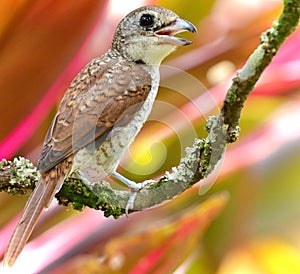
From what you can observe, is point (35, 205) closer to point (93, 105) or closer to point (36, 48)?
point (93, 105)

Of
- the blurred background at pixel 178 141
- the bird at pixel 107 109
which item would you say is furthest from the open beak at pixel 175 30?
the blurred background at pixel 178 141

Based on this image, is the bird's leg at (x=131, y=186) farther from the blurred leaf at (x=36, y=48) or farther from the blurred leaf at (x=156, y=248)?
the blurred leaf at (x=36, y=48)

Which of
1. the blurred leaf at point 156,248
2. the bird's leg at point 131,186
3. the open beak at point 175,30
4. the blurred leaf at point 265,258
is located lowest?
the blurred leaf at point 265,258

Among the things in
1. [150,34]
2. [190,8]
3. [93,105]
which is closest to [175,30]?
[150,34]

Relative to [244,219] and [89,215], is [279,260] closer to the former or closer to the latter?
[244,219]

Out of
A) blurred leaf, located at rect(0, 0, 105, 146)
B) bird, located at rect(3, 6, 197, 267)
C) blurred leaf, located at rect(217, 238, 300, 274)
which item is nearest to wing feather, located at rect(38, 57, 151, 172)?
bird, located at rect(3, 6, 197, 267)

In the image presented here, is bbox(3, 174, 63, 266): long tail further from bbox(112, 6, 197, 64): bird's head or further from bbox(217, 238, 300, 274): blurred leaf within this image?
bbox(217, 238, 300, 274): blurred leaf

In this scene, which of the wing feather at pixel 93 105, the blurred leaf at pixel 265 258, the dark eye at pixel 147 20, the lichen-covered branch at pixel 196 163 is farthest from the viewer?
the blurred leaf at pixel 265 258
